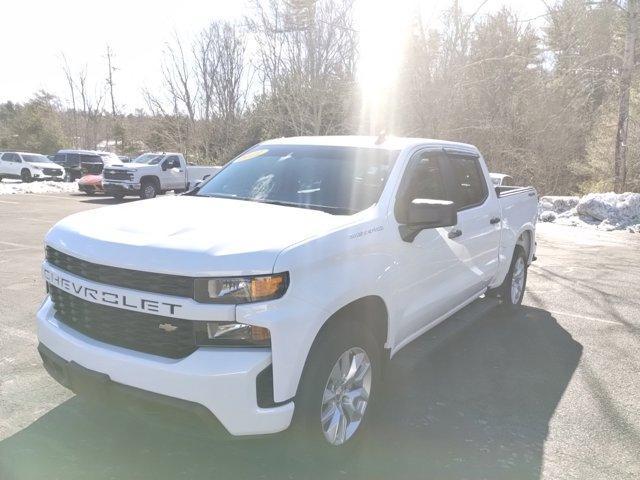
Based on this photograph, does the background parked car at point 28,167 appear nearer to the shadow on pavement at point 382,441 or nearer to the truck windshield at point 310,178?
the truck windshield at point 310,178

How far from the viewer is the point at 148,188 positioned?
21172 millimetres

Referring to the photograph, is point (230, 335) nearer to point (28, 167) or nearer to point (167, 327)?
point (167, 327)

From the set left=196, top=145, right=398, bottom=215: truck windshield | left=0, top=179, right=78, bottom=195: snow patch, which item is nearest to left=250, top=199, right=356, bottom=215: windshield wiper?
left=196, top=145, right=398, bottom=215: truck windshield

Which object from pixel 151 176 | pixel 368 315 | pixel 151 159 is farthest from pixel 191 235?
pixel 151 159

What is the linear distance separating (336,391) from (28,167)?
96.4ft

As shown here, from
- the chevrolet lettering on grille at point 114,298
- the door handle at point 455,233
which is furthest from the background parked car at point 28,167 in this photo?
the door handle at point 455,233

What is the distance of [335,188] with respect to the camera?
3.66 metres

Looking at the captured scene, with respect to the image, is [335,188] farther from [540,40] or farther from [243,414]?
[540,40]

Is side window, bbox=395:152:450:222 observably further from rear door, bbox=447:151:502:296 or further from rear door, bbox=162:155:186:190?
rear door, bbox=162:155:186:190

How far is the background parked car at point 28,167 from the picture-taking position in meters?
27.7

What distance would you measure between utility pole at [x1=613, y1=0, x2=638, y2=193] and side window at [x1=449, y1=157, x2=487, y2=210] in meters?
14.6

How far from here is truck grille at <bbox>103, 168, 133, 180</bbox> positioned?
20.6 m

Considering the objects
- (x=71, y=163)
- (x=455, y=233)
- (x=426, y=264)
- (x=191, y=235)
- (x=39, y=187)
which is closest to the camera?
(x=191, y=235)

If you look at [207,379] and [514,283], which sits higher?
[207,379]
